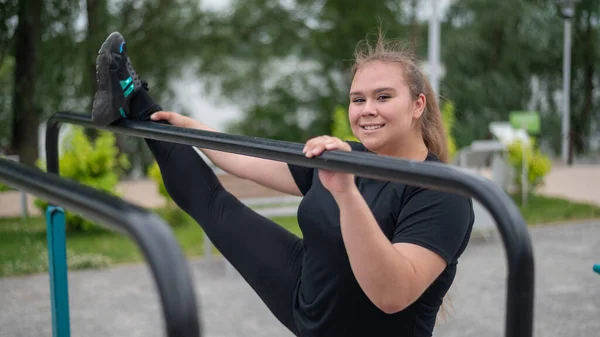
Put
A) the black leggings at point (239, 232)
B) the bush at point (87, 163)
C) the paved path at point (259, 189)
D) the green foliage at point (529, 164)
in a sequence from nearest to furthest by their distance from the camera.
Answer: the black leggings at point (239, 232)
the paved path at point (259, 189)
the bush at point (87, 163)
the green foliage at point (529, 164)

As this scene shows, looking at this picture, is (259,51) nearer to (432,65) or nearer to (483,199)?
(432,65)

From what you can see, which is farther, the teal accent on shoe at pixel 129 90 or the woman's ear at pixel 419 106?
the teal accent on shoe at pixel 129 90

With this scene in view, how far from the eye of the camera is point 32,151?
335 inches

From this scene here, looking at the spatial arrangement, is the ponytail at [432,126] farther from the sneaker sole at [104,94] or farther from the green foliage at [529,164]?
the green foliage at [529,164]

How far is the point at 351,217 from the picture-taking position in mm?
1424

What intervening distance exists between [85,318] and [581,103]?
13.0 meters

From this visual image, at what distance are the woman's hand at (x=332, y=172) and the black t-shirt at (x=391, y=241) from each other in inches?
8.5

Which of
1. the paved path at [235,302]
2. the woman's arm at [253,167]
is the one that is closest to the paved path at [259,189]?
the paved path at [235,302]

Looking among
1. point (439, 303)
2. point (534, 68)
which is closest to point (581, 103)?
point (534, 68)

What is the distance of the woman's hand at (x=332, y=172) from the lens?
52.6 inches

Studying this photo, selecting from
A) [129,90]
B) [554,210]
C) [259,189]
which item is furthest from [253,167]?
[554,210]

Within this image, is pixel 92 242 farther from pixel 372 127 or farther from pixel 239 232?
pixel 372 127

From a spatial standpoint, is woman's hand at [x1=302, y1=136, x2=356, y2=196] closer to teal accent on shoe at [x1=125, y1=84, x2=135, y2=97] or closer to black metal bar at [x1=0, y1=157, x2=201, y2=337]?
black metal bar at [x1=0, y1=157, x2=201, y2=337]

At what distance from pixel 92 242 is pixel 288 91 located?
7681mm
